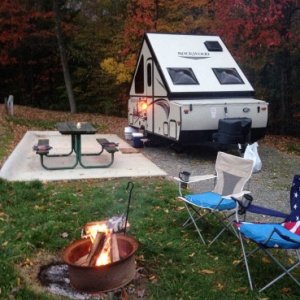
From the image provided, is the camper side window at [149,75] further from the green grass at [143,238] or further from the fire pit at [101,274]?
the fire pit at [101,274]

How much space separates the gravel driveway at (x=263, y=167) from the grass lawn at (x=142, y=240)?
52.7 inches

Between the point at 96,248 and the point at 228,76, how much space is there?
23.5 feet

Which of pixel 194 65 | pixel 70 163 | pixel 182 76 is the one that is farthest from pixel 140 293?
pixel 194 65

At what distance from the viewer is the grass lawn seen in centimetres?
342

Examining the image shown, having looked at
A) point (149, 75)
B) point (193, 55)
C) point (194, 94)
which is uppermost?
point (193, 55)

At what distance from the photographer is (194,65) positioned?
9539 mm

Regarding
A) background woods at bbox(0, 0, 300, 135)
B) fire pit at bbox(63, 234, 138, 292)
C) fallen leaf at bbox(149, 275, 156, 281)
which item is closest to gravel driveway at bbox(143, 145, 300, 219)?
fallen leaf at bbox(149, 275, 156, 281)

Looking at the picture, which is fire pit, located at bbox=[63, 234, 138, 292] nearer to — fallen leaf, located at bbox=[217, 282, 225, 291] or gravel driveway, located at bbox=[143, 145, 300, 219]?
fallen leaf, located at bbox=[217, 282, 225, 291]

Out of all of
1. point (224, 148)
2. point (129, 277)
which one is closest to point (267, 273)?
point (129, 277)

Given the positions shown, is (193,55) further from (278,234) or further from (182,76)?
(278,234)

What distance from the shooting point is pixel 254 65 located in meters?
13.5

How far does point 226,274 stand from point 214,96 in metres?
5.97

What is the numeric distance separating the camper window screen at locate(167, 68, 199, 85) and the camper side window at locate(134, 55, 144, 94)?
4.49 feet

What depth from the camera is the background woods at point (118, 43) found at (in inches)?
495
